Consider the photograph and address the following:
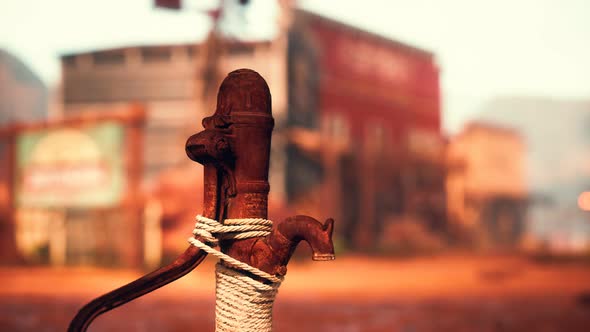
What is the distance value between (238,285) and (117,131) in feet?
29.1

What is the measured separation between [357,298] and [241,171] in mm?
6303

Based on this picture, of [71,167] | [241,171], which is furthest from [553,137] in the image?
[241,171]

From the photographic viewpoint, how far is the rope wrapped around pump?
1.50 meters

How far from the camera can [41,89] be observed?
5434 cm

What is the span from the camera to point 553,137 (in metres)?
85.1

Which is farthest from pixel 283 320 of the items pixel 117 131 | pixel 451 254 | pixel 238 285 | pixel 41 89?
pixel 41 89

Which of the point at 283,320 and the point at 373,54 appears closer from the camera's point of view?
the point at 283,320

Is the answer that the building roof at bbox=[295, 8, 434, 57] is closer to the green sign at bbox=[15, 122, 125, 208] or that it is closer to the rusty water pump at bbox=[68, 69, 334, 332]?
the green sign at bbox=[15, 122, 125, 208]

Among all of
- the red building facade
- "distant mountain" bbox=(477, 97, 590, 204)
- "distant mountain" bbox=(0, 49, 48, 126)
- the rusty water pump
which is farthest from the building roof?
"distant mountain" bbox=(0, 49, 48, 126)

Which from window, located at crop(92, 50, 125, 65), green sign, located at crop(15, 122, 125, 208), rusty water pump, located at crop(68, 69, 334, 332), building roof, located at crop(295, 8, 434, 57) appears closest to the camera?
rusty water pump, located at crop(68, 69, 334, 332)

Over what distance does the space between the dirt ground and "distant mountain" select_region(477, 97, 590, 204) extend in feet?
109

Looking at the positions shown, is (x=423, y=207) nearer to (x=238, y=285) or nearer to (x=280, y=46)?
(x=280, y=46)

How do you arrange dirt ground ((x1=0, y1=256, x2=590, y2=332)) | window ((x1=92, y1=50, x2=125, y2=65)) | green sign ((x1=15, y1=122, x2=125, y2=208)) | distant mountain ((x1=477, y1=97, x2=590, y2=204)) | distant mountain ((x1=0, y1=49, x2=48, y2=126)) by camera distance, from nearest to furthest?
dirt ground ((x1=0, y1=256, x2=590, y2=332))
green sign ((x1=15, y1=122, x2=125, y2=208))
window ((x1=92, y1=50, x2=125, y2=65))
distant mountain ((x1=0, y1=49, x2=48, y2=126))
distant mountain ((x1=477, y1=97, x2=590, y2=204))

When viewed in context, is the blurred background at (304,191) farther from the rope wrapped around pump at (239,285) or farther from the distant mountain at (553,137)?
the distant mountain at (553,137)
